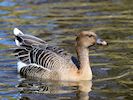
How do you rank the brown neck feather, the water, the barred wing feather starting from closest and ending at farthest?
the water, the brown neck feather, the barred wing feather

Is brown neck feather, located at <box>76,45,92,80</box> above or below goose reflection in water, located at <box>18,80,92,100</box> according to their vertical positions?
above

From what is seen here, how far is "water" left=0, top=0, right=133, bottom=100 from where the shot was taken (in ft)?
46.1

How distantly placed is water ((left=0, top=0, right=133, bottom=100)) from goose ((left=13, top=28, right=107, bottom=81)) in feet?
0.69

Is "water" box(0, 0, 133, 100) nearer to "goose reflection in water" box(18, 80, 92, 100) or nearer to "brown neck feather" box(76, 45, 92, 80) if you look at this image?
"goose reflection in water" box(18, 80, 92, 100)

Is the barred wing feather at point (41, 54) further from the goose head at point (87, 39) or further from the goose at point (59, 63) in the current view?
the goose head at point (87, 39)

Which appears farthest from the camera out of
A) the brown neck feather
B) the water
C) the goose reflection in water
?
the brown neck feather

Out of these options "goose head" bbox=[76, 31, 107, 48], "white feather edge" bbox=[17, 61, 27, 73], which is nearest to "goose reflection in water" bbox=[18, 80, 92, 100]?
"white feather edge" bbox=[17, 61, 27, 73]

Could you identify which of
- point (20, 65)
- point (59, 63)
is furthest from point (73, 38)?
point (59, 63)

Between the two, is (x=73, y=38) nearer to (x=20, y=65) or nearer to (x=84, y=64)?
(x=20, y=65)

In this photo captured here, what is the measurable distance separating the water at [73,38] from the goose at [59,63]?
0.21 m

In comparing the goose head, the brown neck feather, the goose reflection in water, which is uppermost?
the goose head

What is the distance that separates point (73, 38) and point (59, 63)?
3.52 metres

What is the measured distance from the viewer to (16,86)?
14.6 metres

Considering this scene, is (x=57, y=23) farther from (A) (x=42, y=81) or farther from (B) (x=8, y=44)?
Result: (A) (x=42, y=81)
